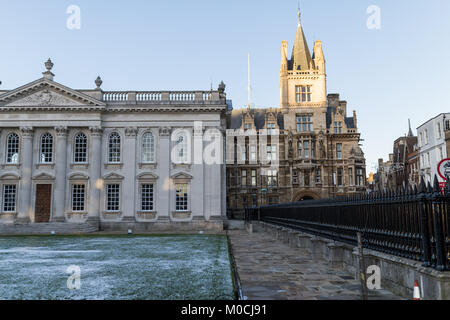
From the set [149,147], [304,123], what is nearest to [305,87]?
[304,123]

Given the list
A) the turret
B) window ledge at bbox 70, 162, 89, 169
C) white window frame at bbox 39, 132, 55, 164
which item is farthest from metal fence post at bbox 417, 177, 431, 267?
the turret

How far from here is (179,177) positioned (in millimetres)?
37031

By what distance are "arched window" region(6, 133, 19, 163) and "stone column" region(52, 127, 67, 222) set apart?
13.1 ft

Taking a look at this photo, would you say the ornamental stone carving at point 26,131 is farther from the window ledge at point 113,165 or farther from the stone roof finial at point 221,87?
the stone roof finial at point 221,87

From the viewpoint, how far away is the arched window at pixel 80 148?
37.3 meters

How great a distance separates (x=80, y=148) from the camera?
123ft

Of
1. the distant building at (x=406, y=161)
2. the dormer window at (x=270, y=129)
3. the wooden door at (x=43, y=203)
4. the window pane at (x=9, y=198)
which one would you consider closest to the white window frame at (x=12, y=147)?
the window pane at (x=9, y=198)

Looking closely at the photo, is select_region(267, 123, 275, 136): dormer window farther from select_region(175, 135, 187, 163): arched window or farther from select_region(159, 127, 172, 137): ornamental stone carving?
select_region(159, 127, 172, 137): ornamental stone carving

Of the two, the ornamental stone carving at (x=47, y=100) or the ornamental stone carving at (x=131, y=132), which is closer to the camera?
the ornamental stone carving at (x=47, y=100)

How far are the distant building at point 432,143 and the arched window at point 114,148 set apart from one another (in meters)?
35.3

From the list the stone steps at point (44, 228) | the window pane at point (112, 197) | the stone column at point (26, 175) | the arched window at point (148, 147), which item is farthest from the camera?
the arched window at point (148, 147)

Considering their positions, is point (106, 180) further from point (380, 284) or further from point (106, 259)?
point (380, 284)

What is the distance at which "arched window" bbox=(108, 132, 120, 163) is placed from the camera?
3753 centimetres
